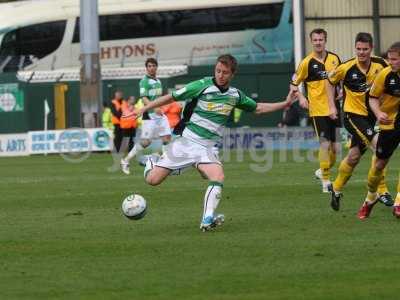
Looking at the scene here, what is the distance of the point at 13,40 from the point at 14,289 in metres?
39.0

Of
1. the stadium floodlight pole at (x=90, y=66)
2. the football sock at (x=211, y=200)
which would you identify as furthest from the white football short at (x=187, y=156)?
the stadium floodlight pole at (x=90, y=66)

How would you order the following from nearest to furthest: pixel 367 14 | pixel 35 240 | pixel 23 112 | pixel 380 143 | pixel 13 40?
pixel 35 240 → pixel 380 143 → pixel 367 14 → pixel 23 112 → pixel 13 40

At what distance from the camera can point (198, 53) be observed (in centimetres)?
4931

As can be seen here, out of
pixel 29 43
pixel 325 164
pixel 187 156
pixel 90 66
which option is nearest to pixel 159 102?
pixel 187 156

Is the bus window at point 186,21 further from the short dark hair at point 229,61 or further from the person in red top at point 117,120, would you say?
the short dark hair at point 229,61

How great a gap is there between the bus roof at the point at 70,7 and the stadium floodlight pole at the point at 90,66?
10.7m

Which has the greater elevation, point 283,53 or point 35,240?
point 283,53

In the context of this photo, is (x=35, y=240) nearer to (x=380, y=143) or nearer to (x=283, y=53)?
(x=380, y=143)

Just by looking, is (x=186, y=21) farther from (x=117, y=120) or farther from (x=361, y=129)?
(x=361, y=129)

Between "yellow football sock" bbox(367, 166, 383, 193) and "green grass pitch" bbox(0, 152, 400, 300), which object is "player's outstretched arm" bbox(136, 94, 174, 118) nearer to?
"green grass pitch" bbox(0, 152, 400, 300)

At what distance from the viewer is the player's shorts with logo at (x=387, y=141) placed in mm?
13789

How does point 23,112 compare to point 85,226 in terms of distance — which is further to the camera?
point 23,112

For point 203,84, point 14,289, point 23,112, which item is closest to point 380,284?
point 14,289

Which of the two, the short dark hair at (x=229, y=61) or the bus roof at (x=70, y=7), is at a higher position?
the bus roof at (x=70, y=7)
